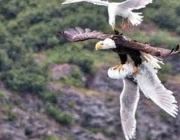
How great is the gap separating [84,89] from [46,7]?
7.15 m

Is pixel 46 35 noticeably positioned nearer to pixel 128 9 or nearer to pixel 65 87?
pixel 65 87

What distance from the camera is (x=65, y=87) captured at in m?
51.2

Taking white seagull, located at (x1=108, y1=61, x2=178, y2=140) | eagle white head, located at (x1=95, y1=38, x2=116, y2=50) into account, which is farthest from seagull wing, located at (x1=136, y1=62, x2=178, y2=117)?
eagle white head, located at (x1=95, y1=38, x2=116, y2=50)

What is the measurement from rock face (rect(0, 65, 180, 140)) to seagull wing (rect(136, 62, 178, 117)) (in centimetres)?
3224

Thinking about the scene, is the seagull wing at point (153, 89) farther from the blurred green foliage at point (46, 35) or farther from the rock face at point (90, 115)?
the blurred green foliage at point (46, 35)

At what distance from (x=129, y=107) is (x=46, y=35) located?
125 ft

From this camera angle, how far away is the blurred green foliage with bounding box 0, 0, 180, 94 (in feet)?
168

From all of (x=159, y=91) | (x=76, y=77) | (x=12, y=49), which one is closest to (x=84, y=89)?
(x=76, y=77)

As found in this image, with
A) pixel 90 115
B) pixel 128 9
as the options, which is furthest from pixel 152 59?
pixel 90 115

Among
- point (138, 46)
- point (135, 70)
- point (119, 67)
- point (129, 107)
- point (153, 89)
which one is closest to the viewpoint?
point (138, 46)

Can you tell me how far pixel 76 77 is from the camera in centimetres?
5162

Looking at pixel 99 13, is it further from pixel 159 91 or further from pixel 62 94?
pixel 159 91

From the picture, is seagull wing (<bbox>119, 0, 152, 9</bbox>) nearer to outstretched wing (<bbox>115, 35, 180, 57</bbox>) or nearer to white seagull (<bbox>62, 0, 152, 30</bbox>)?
white seagull (<bbox>62, 0, 152, 30</bbox>)

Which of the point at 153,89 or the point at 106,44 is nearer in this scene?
the point at 106,44
